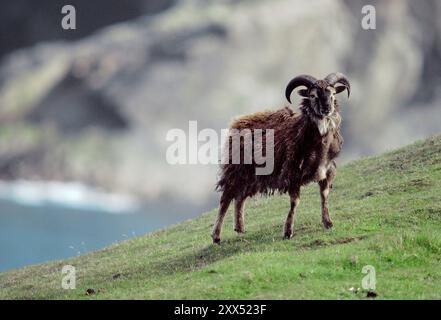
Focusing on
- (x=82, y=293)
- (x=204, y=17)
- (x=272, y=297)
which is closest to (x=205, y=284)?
(x=272, y=297)

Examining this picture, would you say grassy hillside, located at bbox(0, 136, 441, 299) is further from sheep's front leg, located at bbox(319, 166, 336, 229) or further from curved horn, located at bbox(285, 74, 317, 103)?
curved horn, located at bbox(285, 74, 317, 103)

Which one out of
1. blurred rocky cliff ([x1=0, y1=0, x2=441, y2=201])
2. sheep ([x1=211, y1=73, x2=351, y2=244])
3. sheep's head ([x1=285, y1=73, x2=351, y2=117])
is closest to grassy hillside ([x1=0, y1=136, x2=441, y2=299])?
sheep ([x1=211, y1=73, x2=351, y2=244])

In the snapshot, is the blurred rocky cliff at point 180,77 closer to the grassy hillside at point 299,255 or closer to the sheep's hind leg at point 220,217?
the grassy hillside at point 299,255

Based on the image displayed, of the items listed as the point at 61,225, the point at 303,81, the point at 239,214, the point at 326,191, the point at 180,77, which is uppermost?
the point at 180,77

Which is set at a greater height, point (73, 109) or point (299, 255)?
point (73, 109)

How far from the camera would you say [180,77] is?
140000 millimetres

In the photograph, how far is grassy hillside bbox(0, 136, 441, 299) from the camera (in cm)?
1995

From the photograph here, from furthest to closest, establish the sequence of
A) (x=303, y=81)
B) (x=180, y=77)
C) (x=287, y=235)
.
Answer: (x=180, y=77)
(x=287, y=235)
(x=303, y=81)

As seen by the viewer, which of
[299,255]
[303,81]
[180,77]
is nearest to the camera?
[299,255]

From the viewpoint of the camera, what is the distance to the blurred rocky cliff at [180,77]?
130 metres

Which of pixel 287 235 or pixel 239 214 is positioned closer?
pixel 287 235

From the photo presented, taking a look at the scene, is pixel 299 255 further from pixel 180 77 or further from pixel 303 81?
pixel 180 77

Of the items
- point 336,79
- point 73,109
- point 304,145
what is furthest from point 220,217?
point 73,109

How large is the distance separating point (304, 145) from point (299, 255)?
3.25m
